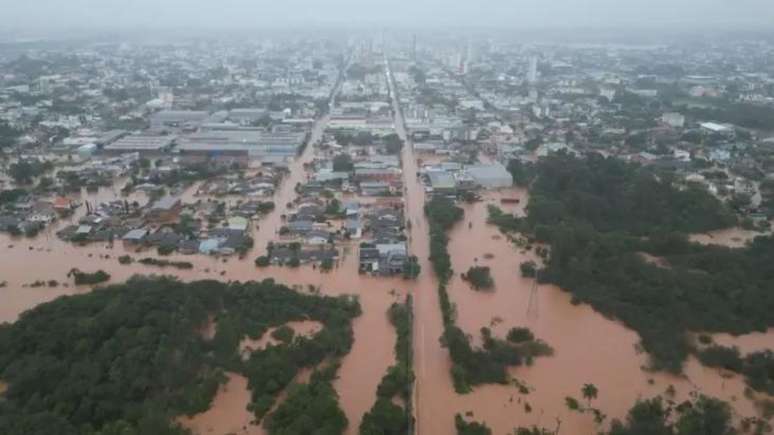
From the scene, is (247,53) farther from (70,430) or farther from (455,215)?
(70,430)

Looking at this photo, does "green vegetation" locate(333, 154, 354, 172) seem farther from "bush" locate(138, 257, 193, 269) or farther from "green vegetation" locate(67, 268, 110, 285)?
"green vegetation" locate(67, 268, 110, 285)

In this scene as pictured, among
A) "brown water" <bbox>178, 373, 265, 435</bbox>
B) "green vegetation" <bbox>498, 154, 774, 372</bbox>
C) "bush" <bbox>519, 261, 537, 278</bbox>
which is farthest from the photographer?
"bush" <bbox>519, 261, 537, 278</bbox>

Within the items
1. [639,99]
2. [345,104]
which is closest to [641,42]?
[639,99]

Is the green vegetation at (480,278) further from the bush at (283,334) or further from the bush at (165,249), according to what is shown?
the bush at (165,249)

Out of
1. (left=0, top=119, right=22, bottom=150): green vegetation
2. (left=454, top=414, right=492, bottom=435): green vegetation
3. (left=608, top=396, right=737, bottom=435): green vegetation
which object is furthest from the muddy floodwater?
(left=0, top=119, right=22, bottom=150): green vegetation

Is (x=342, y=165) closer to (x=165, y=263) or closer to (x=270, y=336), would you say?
(x=165, y=263)

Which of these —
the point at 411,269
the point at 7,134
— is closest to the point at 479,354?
the point at 411,269

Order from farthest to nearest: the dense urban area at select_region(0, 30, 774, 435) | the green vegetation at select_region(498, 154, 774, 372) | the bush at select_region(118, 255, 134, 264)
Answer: the bush at select_region(118, 255, 134, 264), the green vegetation at select_region(498, 154, 774, 372), the dense urban area at select_region(0, 30, 774, 435)
